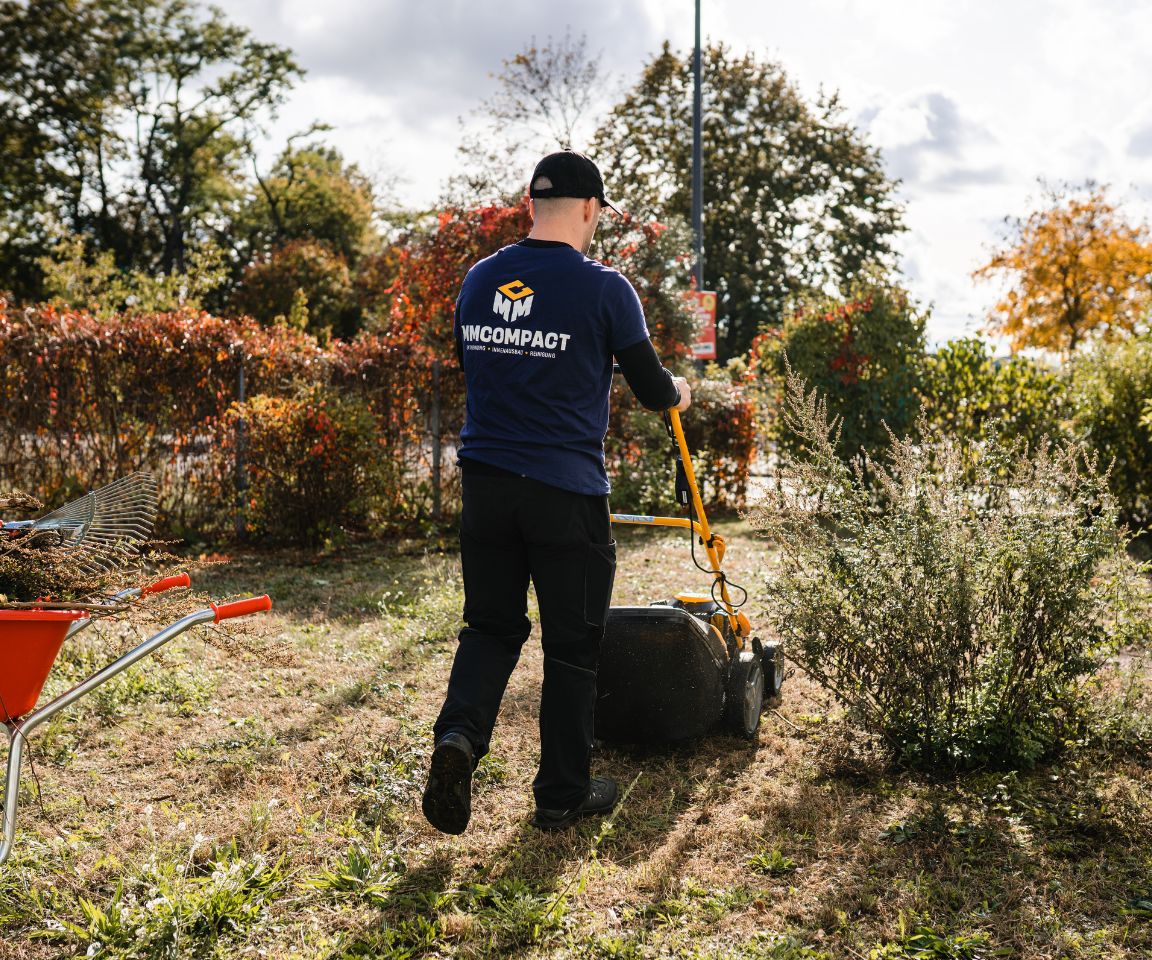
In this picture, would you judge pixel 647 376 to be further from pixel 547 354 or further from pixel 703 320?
pixel 703 320

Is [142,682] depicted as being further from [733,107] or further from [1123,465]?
[733,107]

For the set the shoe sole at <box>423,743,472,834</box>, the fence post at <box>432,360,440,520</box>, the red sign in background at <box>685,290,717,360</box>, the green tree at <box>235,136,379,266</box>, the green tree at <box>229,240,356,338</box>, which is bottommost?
the shoe sole at <box>423,743,472,834</box>

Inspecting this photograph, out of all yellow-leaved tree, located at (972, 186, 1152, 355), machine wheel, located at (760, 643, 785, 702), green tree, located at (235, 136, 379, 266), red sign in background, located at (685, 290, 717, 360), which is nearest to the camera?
machine wheel, located at (760, 643, 785, 702)

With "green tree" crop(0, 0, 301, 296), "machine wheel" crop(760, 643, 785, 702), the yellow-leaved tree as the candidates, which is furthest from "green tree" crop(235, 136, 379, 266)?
"machine wheel" crop(760, 643, 785, 702)

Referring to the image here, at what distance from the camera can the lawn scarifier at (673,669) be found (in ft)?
12.3

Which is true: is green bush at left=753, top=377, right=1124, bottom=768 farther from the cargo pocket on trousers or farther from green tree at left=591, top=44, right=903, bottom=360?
green tree at left=591, top=44, right=903, bottom=360

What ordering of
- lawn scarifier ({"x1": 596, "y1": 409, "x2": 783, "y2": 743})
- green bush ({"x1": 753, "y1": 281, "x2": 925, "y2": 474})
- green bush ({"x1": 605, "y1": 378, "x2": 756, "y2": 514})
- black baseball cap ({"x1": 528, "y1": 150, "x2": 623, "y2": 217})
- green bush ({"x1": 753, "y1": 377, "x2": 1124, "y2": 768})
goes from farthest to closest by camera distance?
green bush ({"x1": 605, "y1": 378, "x2": 756, "y2": 514}) → green bush ({"x1": 753, "y1": 281, "x2": 925, "y2": 474}) → lawn scarifier ({"x1": 596, "y1": 409, "x2": 783, "y2": 743}) → green bush ({"x1": 753, "y1": 377, "x2": 1124, "y2": 768}) → black baseball cap ({"x1": 528, "y1": 150, "x2": 623, "y2": 217})

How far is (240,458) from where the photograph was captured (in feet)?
28.9

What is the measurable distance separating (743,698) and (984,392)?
6.78 m

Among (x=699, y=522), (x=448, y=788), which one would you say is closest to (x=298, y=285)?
(x=699, y=522)

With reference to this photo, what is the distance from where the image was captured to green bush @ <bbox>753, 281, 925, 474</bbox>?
996 cm

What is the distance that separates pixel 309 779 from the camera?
3.75 metres

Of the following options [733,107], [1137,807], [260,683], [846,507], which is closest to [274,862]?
[260,683]

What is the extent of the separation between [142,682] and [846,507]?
3430 mm
